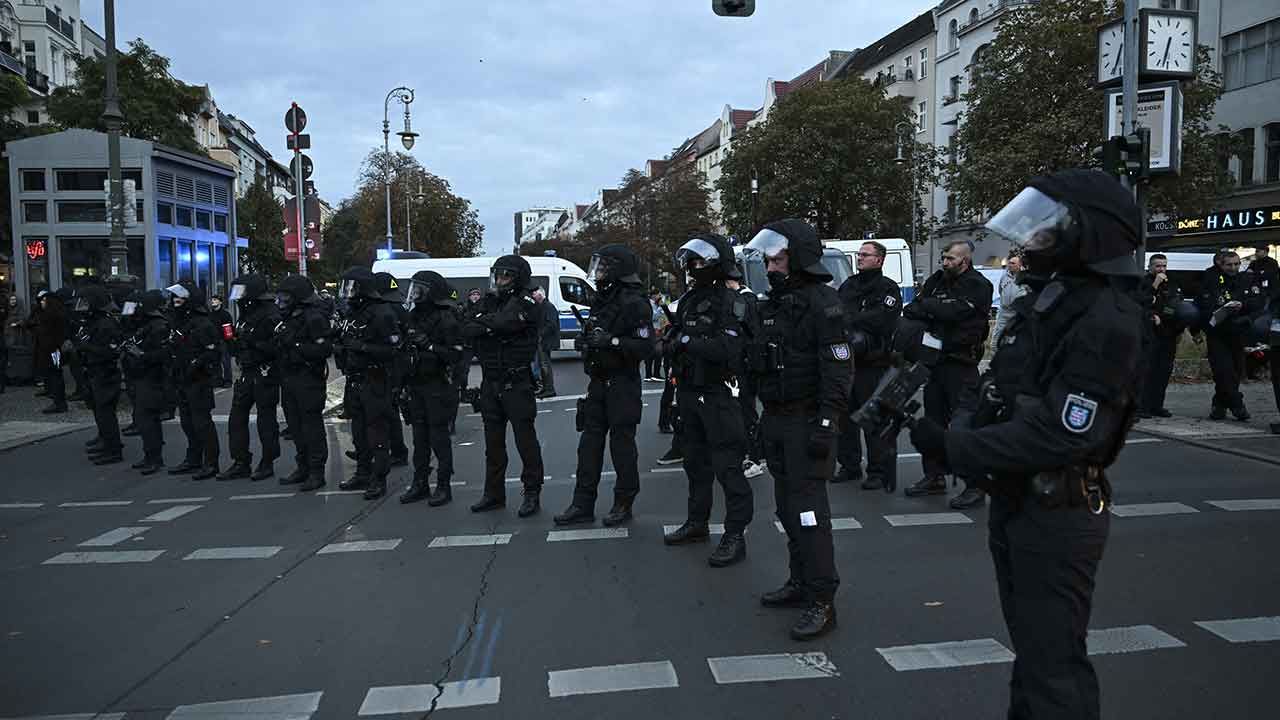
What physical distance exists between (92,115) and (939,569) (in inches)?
1260

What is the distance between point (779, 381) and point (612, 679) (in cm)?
162

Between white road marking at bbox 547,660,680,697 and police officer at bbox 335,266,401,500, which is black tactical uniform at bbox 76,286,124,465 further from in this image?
white road marking at bbox 547,660,680,697

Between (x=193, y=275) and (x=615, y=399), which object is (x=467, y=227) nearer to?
(x=193, y=275)

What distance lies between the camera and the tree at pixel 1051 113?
24.1 m

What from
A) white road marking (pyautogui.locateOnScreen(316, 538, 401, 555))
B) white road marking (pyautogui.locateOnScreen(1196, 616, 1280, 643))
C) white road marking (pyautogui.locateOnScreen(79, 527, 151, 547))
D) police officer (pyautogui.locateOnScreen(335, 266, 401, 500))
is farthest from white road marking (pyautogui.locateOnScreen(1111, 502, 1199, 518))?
white road marking (pyautogui.locateOnScreen(79, 527, 151, 547))

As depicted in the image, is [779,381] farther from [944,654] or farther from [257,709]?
[257,709]

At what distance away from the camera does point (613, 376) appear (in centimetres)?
659

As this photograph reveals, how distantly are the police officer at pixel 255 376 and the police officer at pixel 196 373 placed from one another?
228mm

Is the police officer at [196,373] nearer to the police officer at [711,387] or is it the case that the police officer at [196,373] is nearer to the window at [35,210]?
the police officer at [711,387]

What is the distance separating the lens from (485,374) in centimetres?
709

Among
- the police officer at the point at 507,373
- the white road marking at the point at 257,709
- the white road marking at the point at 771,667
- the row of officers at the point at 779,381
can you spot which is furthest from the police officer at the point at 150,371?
the white road marking at the point at 771,667

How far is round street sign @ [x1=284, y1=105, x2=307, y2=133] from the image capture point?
16922 mm

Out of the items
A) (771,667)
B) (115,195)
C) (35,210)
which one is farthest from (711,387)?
(35,210)

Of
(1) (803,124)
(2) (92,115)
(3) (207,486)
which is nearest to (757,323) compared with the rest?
(3) (207,486)
